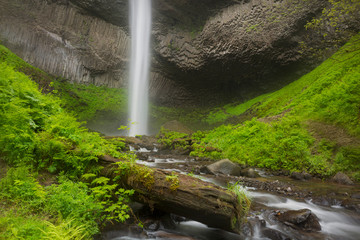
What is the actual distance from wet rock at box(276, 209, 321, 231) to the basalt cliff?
25.0m

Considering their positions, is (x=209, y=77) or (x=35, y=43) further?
(x=209, y=77)

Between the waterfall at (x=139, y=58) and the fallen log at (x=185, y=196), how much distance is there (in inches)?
1095

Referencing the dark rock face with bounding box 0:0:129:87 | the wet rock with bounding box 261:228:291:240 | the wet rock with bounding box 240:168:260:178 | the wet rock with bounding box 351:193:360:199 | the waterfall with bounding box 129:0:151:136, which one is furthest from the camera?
the waterfall with bounding box 129:0:151:136

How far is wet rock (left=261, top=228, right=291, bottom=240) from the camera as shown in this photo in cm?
408

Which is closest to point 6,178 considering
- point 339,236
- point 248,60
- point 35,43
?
point 339,236

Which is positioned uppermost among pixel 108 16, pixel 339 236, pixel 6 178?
pixel 108 16

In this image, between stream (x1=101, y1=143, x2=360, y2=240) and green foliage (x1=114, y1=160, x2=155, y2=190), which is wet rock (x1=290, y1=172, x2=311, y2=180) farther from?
green foliage (x1=114, y1=160, x2=155, y2=190)

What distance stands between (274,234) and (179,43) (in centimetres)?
3182

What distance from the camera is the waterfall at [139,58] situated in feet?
107

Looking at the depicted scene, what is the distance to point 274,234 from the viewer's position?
13.5ft

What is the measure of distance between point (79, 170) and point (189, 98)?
108 feet

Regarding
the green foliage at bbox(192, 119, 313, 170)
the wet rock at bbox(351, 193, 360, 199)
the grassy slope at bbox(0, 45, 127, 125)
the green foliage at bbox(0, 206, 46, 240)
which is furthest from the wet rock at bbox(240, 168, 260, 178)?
the grassy slope at bbox(0, 45, 127, 125)

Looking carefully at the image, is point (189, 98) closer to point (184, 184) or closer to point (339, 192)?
point (339, 192)

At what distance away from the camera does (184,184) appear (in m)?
3.78
